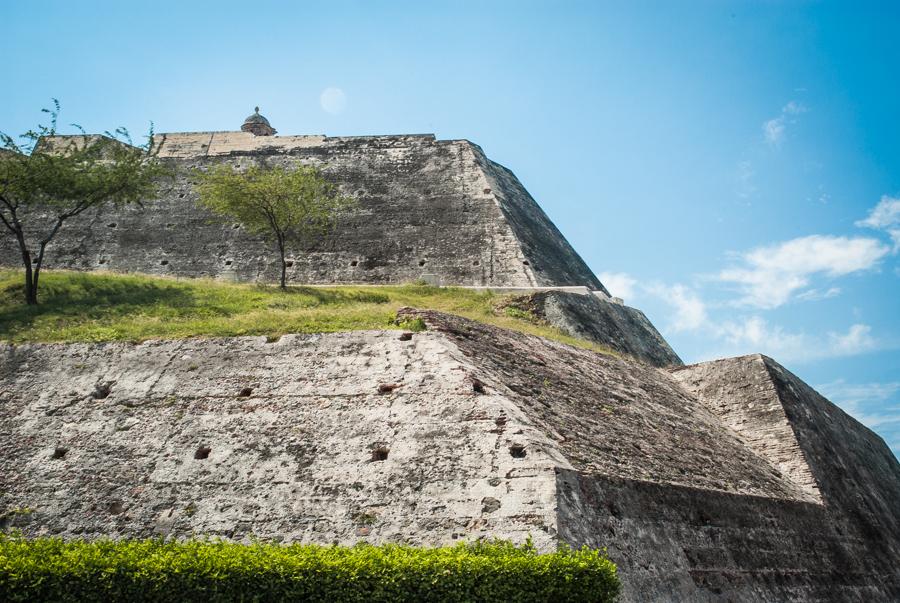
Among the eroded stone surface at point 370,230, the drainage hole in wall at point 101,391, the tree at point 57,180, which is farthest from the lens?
the eroded stone surface at point 370,230

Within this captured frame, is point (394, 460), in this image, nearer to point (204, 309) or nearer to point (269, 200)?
point (204, 309)

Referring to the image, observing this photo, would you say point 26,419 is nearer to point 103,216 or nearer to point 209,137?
point 103,216

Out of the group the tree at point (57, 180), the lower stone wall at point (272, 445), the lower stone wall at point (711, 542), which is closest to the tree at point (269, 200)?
the tree at point (57, 180)

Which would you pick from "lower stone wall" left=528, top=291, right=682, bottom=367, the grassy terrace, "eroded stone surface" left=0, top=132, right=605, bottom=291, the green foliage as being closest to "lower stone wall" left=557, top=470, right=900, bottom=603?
the green foliage

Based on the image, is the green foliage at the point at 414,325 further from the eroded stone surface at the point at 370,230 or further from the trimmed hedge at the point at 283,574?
the eroded stone surface at the point at 370,230

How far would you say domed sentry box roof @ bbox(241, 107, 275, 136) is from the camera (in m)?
32.8

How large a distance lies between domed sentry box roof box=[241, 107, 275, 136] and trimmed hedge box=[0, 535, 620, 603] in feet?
89.0

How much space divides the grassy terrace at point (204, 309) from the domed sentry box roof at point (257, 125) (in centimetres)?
1494

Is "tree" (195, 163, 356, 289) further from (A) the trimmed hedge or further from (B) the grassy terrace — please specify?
(A) the trimmed hedge

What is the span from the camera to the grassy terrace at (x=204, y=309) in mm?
12781

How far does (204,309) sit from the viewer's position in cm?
1536

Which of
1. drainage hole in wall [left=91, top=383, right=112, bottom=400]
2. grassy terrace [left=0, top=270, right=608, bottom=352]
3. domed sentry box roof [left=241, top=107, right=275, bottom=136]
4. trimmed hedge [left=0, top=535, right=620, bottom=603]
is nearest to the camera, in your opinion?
trimmed hedge [left=0, top=535, right=620, bottom=603]

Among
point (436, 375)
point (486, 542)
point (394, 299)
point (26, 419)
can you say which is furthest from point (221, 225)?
point (486, 542)

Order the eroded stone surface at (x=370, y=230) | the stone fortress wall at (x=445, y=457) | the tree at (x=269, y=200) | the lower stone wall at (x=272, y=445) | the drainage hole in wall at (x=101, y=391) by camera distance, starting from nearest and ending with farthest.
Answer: the lower stone wall at (x=272, y=445) → the stone fortress wall at (x=445, y=457) → the drainage hole in wall at (x=101, y=391) → the tree at (x=269, y=200) → the eroded stone surface at (x=370, y=230)
